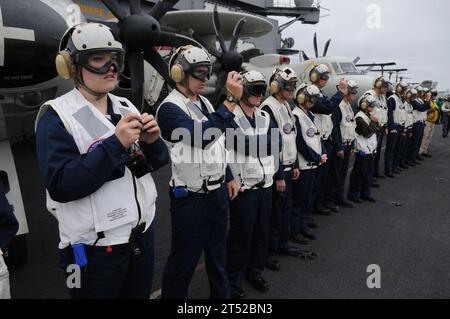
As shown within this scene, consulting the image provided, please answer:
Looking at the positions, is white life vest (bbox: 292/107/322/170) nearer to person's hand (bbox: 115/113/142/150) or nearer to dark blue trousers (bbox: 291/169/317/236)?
dark blue trousers (bbox: 291/169/317/236)

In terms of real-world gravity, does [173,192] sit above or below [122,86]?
below

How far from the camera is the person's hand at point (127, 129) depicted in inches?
61.9

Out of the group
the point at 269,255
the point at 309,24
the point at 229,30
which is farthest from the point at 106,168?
the point at 309,24

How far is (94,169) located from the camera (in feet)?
5.08

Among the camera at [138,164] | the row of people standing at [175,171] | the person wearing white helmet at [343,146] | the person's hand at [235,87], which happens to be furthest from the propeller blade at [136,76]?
the person wearing white helmet at [343,146]

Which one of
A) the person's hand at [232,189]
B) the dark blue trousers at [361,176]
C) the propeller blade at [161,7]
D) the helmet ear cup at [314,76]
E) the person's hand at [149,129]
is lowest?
the dark blue trousers at [361,176]

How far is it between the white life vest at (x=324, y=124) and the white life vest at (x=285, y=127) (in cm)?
156

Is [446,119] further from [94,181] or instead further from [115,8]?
[94,181]

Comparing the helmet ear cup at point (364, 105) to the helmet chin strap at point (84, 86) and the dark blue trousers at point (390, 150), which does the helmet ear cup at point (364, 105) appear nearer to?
the dark blue trousers at point (390, 150)

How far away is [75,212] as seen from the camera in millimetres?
1696

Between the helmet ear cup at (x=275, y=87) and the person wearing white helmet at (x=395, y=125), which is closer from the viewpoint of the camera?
the helmet ear cup at (x=275, y=87)

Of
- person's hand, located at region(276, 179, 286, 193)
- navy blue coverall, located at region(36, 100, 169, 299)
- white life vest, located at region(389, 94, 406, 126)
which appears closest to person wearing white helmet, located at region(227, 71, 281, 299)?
person's hand, located at region(276, 179, 286, 193)
